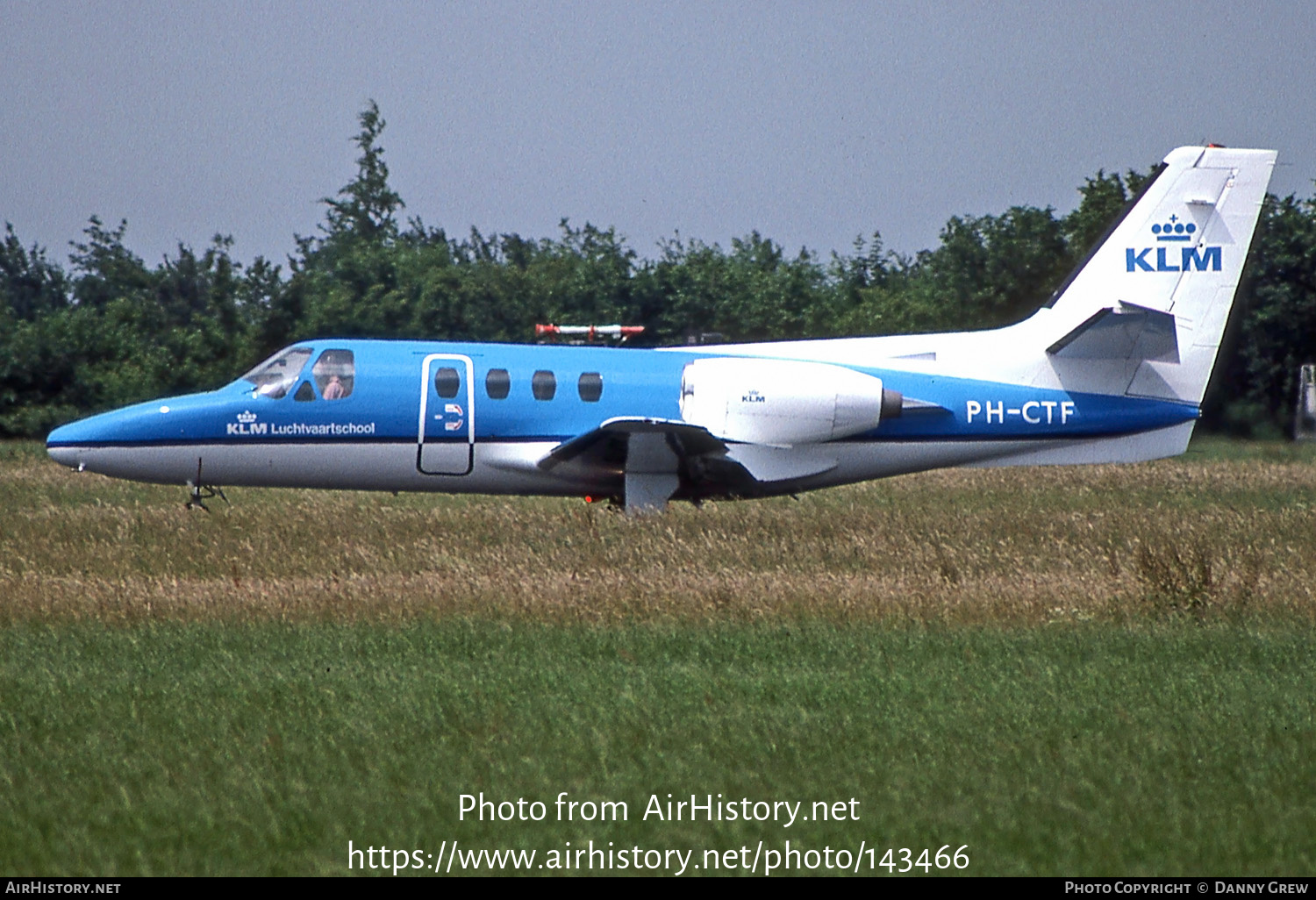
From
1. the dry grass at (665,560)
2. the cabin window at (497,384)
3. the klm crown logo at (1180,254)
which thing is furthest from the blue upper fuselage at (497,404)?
the klm crown logo at (1180,254)

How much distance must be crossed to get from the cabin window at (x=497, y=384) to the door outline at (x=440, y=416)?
6.6 inches

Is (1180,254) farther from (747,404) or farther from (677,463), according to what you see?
(677,463)

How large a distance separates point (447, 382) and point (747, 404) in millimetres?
3152

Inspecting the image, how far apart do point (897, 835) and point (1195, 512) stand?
1289 cm

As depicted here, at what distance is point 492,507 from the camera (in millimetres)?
18734

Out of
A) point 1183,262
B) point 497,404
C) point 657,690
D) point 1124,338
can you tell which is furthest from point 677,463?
point 657,690

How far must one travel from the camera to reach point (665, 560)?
512 inches

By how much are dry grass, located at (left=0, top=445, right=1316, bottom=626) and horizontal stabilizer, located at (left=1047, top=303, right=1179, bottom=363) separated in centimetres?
179

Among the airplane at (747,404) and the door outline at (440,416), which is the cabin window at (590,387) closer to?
the airplane at (747,404)

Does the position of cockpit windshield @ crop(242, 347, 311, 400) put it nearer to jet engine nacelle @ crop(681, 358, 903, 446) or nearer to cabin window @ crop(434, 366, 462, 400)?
cabin window @ crop(434, 366, 462, 400)

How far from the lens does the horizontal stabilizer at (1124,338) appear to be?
15820 millimetres

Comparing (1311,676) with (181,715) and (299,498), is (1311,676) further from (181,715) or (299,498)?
(299,498)

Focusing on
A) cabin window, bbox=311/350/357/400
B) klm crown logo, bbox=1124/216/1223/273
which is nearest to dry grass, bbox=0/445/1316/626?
cabin window, bbox=311/350/357/400

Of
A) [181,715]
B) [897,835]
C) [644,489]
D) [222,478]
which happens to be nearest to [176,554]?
[222,478]
